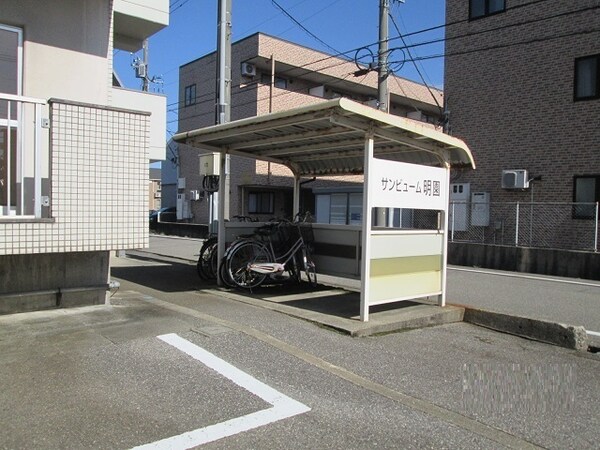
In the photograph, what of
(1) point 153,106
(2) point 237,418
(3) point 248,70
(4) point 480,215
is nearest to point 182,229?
(3) point 248,70

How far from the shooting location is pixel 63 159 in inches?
215

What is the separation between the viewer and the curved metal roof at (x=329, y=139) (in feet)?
19.2

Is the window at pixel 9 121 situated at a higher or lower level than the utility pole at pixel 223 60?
lower

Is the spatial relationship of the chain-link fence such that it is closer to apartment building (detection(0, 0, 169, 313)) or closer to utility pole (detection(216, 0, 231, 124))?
utility pole (detection(216, 0, 231, 124))

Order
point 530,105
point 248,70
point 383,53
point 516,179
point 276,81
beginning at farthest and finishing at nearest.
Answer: point 276,81 → point 248,70 → point 530,105 → point 516,179 → point 383,53

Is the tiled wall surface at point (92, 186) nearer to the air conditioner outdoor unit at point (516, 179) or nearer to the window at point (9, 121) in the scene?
the window at point (9, 121)

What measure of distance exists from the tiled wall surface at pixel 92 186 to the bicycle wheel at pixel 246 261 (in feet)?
7.09

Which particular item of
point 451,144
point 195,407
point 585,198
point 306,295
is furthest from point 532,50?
point 195,407

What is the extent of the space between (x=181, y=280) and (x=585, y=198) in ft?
39.2

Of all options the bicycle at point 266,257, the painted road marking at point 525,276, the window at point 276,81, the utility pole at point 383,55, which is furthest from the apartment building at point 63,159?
the window at point 276,81

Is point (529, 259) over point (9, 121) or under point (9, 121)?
under

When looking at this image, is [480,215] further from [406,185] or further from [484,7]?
[406,185]

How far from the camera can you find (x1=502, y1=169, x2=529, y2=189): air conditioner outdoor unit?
51.2 feet

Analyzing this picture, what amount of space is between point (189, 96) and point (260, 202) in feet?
27.0
